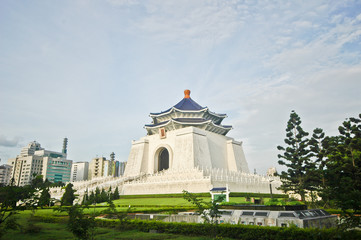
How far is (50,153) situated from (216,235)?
271ft

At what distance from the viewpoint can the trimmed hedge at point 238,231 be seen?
6.01m

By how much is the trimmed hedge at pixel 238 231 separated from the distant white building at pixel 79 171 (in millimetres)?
77819

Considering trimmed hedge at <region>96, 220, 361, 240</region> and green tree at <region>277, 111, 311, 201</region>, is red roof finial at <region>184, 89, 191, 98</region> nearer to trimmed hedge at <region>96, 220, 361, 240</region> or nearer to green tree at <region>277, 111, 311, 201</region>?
green tree at <region>277, 111, 311, 201</region>

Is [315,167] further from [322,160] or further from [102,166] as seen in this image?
[102,166]

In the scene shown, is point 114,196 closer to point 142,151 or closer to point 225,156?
point 142,151

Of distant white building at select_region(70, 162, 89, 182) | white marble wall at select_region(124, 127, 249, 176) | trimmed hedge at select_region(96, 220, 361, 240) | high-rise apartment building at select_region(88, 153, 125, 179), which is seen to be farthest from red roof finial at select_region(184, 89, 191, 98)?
distant white building at select_region(70, 162, 89, 182)

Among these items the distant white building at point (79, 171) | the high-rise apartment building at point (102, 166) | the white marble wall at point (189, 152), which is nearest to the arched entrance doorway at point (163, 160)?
the white marble wall at point (189, 152)

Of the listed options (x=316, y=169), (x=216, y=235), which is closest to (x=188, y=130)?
(x=316, y=169)

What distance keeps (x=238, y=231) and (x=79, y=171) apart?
82939 millimetres

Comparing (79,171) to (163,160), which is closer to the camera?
(163,160)

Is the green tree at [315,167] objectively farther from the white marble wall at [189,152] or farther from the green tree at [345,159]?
the white marble wall at [189,152]

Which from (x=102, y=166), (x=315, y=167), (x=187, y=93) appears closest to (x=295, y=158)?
(x=315, y=167)

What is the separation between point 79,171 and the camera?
82.3 metres

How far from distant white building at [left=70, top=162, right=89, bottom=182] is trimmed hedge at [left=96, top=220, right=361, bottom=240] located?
77.8 meters
